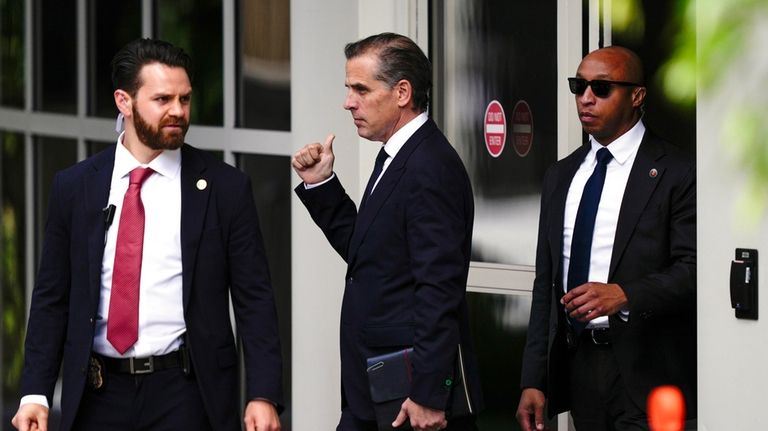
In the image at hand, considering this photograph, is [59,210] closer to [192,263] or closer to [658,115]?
[192,263]

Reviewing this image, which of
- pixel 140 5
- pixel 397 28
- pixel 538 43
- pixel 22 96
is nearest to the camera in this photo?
pixel 538 43

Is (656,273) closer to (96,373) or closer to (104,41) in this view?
(96,373)

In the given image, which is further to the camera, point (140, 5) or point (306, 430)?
point (140, 5)

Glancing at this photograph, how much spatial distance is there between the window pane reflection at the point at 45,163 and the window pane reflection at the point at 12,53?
1.38ft

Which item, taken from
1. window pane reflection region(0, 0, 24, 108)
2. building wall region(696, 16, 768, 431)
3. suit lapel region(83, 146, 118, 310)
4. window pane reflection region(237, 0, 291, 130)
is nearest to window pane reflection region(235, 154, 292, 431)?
window pane reflection region(237, 0, 291, 130)

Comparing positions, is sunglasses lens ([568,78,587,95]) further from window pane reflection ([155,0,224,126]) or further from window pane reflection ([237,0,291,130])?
→ window pane reflection ([155,0,224,126])

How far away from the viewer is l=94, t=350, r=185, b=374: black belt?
16.0ft

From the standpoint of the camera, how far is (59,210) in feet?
16.5

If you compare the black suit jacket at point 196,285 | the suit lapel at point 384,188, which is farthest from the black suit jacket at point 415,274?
the black suit jacket at point 196,285

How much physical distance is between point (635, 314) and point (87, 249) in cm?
177

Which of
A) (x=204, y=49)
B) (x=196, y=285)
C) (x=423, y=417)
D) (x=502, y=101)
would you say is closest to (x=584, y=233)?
(x=423, y=417)

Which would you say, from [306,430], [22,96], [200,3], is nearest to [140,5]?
[200,3]

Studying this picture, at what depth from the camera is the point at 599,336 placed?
5266mm

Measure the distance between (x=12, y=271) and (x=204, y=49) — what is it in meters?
3.01
